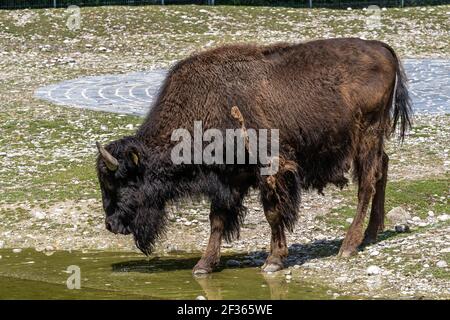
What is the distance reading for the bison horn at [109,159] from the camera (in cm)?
1132

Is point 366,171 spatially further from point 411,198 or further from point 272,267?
point 411,198

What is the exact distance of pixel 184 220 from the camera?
1330cm

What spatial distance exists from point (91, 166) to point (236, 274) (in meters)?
4.61

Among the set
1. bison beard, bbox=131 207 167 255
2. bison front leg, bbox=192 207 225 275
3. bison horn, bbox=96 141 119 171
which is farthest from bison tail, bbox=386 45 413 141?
bison horn, bbox=96 141 119 171

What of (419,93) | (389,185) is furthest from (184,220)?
(419,93)

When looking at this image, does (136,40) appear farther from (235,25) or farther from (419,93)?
(419,93)

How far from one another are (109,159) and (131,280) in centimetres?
122

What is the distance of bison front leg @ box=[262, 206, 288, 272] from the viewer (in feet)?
37.5

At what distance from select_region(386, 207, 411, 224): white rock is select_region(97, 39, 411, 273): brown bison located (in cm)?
131

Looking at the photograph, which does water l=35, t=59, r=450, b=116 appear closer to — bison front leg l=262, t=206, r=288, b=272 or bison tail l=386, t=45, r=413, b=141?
bison tail l=386, t=45, r=413, b=141

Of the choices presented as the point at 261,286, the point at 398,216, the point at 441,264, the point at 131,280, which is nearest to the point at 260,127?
the point at 261,286

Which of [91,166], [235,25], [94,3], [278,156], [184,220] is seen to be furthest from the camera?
[94,3]

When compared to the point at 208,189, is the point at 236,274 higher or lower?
lower

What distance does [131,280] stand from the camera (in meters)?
11.2
